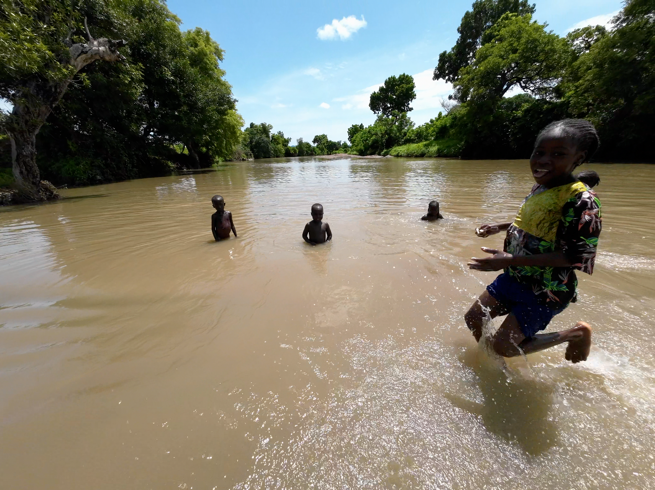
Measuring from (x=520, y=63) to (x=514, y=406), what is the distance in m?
32.9

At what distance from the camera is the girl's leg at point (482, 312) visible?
2.16 metres

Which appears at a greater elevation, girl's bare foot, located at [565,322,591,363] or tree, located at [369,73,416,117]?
tree, located at [369,73,416,117]

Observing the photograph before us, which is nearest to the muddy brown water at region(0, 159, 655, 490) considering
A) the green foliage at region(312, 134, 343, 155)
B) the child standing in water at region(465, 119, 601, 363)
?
the child standing in water at region(465, 119, 601, 363)

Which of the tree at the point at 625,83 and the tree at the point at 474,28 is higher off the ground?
the tree at the point at 474,28

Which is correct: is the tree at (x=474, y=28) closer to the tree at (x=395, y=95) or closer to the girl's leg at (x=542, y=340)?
the tree at (x=395, y=95)

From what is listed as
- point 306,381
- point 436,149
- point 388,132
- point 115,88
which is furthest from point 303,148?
point 306,381

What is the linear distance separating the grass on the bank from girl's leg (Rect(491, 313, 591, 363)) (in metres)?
33.8

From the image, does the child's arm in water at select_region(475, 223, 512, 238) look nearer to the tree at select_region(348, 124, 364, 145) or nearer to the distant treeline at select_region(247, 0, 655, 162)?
the distant treeline at select_region(247, 0, 655, 162)

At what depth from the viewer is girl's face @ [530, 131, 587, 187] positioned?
1.59 meters

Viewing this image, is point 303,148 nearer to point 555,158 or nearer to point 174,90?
point 174,90

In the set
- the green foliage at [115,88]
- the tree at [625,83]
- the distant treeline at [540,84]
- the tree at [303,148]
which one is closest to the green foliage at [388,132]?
the distant treeline at [540,84]

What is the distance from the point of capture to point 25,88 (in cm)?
974

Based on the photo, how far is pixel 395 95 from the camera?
213 feet

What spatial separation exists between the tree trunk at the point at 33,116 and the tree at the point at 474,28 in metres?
41.4
